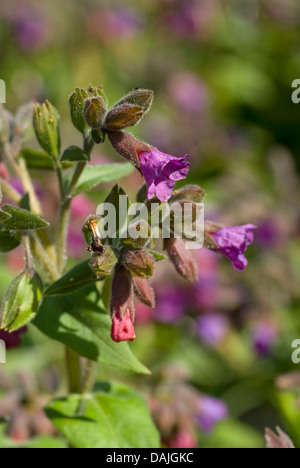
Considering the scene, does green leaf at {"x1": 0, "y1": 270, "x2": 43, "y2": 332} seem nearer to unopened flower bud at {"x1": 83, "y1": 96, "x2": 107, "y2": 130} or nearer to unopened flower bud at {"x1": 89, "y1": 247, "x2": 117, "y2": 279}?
unopened flower bud at {"x1": 89, "y1": 247, "x2": 117, "y2": 279}

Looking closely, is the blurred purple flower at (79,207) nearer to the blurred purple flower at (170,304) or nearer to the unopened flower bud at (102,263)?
the blurred purple flower at (170,304)

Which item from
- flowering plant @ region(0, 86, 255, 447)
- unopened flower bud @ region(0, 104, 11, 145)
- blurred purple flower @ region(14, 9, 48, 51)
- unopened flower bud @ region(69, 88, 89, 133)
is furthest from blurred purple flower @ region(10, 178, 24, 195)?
blurred purple flower @ region(14, 9, 48, 51)

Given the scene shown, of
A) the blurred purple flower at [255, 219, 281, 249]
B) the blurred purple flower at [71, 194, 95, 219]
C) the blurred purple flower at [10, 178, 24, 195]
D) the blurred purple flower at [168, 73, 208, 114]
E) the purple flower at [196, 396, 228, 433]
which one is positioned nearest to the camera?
the blurred purple flower at [10, 178, 24, 195]

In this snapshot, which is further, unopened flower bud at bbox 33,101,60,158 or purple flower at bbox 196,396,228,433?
purple flower at bbox 196,396,228,433

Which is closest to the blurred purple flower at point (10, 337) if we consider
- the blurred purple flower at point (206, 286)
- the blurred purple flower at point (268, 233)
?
the blurred purple flower at point (206, 286)

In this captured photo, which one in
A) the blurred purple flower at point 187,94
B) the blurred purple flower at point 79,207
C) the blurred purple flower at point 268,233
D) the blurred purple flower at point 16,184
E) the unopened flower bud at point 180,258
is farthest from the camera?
the blurred purple flower at point 187,94

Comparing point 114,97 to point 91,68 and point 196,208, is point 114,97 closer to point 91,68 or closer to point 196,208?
point 91,68

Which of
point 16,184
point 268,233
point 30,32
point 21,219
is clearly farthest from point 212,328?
point 30,32
